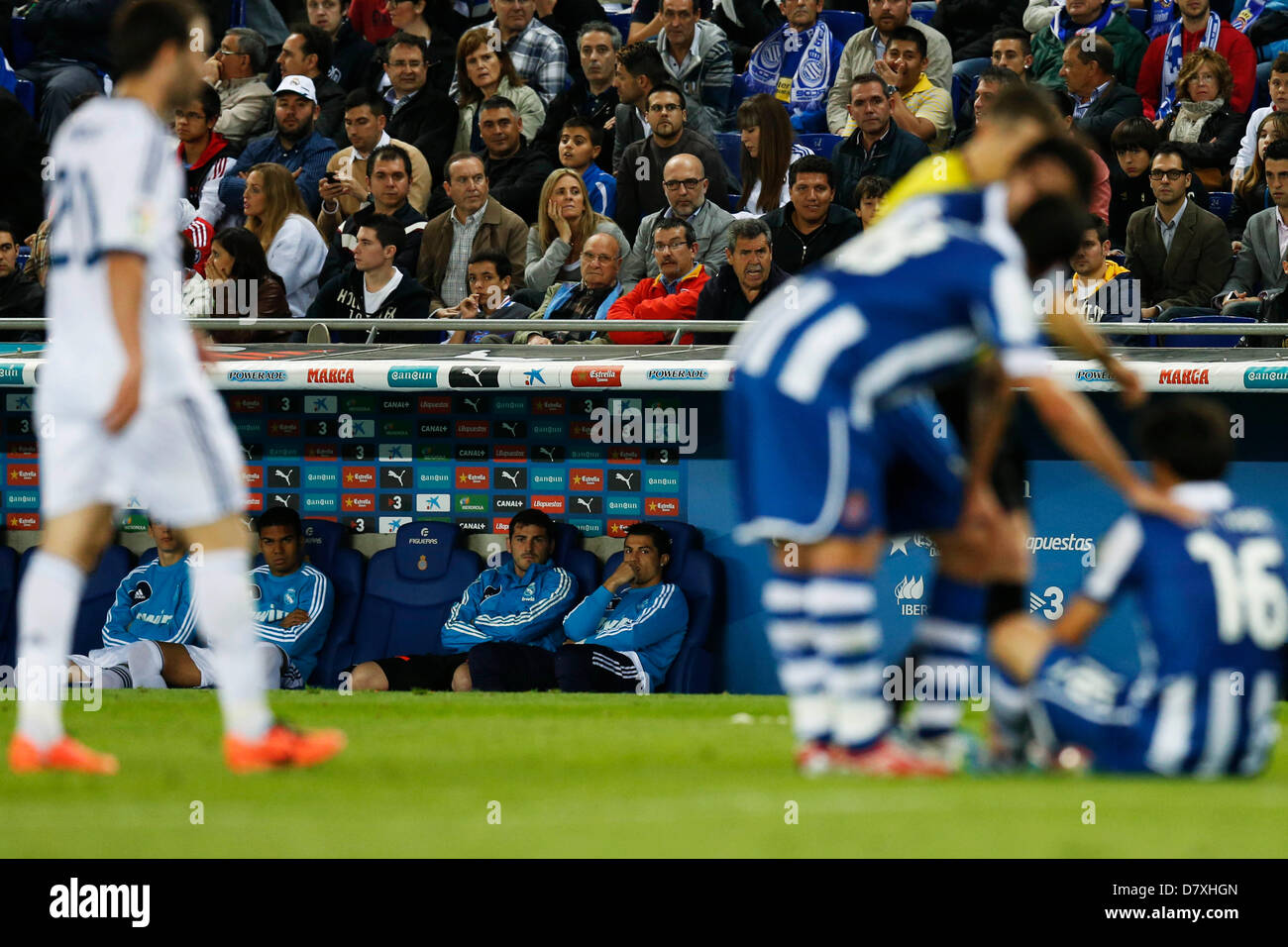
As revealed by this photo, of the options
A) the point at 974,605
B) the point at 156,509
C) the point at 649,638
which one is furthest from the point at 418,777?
the point at 649,638

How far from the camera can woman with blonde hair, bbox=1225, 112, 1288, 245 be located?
1157cm

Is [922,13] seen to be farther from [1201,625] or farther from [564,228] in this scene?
[1201,625]

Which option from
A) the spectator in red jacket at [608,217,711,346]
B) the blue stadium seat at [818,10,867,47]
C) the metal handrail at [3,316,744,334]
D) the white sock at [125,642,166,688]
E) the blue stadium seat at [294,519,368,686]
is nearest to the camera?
the metal handrail at [3,316,744,334]

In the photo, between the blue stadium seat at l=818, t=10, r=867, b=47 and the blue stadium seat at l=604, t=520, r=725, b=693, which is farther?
the blue stadium seat at l=818, t=10, r=867, b=47

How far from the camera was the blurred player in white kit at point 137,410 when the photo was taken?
4.91 m

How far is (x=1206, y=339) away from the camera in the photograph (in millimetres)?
10398

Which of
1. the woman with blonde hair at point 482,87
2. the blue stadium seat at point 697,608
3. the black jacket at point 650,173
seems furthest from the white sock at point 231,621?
the woman with blonde hair at point 482,87

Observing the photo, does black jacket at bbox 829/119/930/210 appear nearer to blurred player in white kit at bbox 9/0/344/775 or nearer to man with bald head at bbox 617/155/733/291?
man with bald head at bbox 617/155/733/291

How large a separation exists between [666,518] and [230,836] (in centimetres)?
618

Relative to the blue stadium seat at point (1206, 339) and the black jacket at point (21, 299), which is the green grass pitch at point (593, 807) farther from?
the black jacket at point (21, 299)

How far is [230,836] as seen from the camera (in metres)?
4.25

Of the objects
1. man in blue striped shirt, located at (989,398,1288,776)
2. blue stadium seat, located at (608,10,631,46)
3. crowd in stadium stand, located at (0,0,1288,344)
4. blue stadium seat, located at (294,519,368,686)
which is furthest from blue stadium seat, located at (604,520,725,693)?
blue stadium seat, located at (608,10,631,46)

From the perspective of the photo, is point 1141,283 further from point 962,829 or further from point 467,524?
point 962,829

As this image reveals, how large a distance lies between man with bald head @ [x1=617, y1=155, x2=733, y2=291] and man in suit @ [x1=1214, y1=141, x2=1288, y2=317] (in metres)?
2.98
